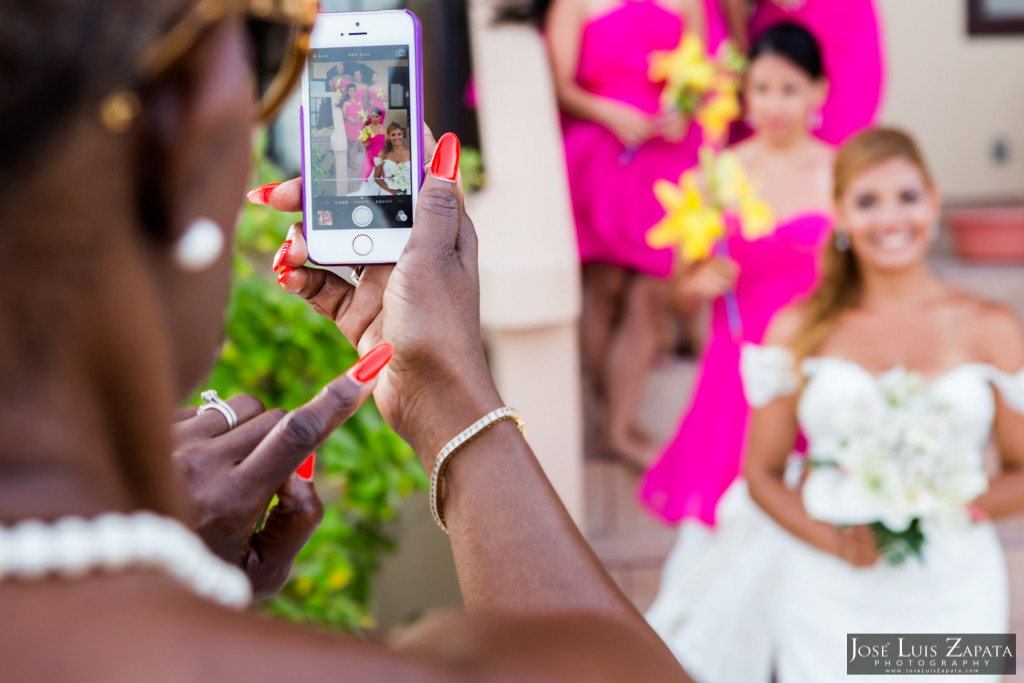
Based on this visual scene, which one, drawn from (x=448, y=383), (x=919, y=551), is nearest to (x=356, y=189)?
(x=448, y=383)

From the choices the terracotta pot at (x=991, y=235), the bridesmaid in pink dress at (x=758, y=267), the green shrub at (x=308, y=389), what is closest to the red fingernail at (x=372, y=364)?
the green shrub at (x=308, y=389)

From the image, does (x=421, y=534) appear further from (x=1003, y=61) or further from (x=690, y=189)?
(x=1003, y=61)

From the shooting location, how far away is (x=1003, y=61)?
18.8 ft

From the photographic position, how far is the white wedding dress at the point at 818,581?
2.51 metres

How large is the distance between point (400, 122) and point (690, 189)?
2.53 metres

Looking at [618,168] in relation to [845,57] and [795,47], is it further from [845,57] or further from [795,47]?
[845,57]

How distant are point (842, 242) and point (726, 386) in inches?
28.9

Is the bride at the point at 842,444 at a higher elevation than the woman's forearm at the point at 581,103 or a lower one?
lower

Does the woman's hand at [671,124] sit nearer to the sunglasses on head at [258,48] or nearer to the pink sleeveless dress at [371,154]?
the pink sleeveless dress at [371,154]

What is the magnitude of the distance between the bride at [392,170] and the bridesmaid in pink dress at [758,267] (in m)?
2.39

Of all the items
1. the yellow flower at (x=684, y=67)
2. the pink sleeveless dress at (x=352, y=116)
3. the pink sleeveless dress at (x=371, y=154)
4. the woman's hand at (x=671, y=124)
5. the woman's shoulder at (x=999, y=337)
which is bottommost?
the woman's shoulder at (x=999, y=337)

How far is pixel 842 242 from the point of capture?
118 inches

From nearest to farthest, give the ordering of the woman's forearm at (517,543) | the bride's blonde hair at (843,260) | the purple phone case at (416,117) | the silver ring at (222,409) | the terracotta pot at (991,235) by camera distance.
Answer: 1. the woman's forearm at (517,543)
2. the silver ring at (222,409)
3. the purple phone case at (416,117)
4. the bride's blonde hair at (843,260)
5. the terracotta pot at (991,235)

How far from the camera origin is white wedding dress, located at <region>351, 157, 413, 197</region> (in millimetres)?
1168
